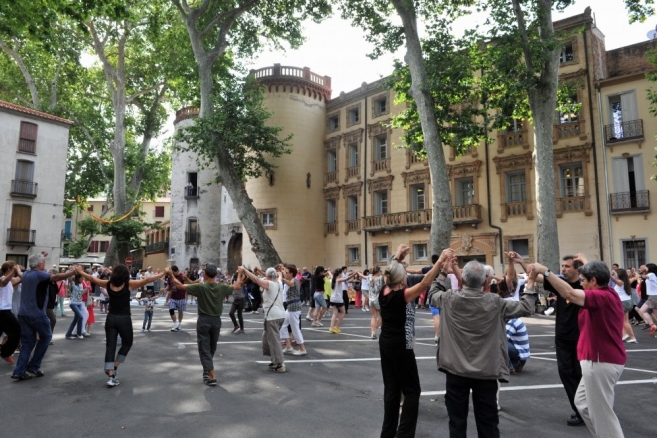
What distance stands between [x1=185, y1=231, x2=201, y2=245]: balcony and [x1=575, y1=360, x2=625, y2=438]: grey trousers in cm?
3900

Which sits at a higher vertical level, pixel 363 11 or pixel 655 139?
pixel 363 11

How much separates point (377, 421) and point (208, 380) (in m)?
2.98

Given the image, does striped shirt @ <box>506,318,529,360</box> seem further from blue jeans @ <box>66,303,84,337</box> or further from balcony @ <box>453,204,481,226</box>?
balcony @ <box>453,204,481,226</box>

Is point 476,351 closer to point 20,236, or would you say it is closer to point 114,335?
point 114,335

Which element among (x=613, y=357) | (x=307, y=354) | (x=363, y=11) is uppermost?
(x=363, y=11)

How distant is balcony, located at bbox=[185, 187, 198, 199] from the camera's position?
135 ft

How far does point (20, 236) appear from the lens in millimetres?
31297

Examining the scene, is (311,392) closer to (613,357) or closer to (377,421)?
(377,421)

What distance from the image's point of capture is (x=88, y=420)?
553 centimetres

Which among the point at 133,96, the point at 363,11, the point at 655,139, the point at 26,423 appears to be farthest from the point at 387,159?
the point at 26,423

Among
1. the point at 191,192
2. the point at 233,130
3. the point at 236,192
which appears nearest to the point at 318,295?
the point at 236,192

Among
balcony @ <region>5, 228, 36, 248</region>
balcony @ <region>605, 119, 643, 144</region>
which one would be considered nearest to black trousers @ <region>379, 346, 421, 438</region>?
balcony @ <region>605, 119, 643, 144</region>

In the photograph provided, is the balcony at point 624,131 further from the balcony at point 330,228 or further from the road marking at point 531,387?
the road marking at point 531,387

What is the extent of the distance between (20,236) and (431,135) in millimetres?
27584
